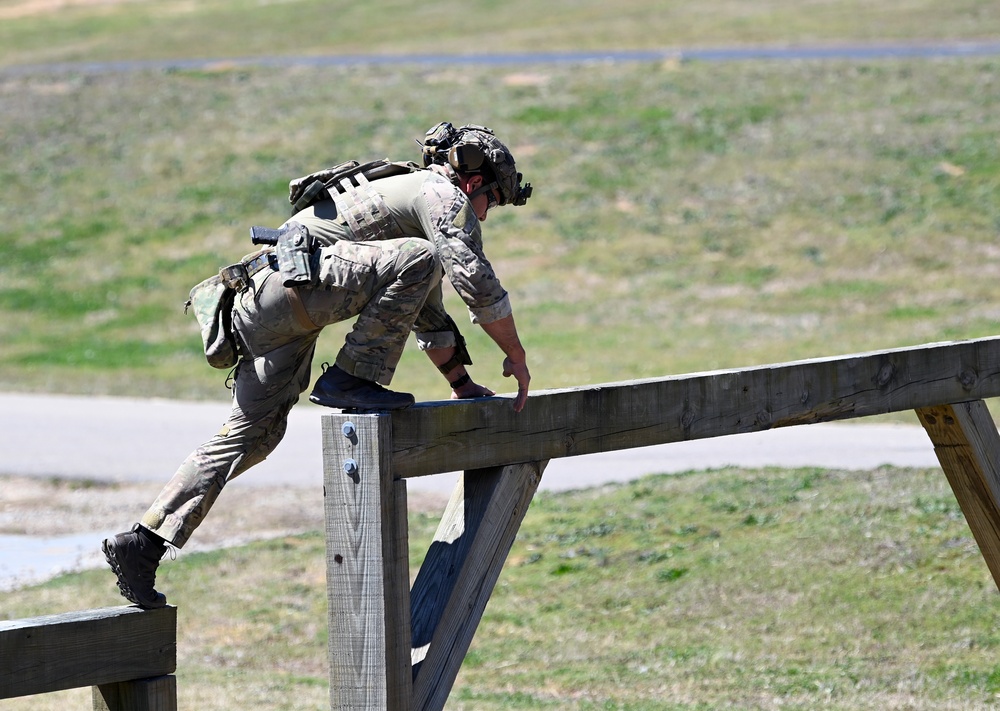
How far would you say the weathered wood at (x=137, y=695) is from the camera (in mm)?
3230

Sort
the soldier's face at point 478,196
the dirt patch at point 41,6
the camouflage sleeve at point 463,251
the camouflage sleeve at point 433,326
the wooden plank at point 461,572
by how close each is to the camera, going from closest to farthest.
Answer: the wooden plank at point 461,572
the camouflage sleeve at point 463,251
the soldier's face at point 478,196
the camouflage sleeve at point 433,326
the dirt patch at point 41,6

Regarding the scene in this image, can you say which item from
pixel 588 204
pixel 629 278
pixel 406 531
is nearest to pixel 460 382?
pixel 406 531

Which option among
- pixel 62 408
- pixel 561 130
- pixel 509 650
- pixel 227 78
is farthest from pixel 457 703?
pixel 227 78

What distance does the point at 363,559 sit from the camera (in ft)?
10.2

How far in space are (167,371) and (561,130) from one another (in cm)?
1104

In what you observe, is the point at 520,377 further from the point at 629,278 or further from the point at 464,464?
the point at 629,278

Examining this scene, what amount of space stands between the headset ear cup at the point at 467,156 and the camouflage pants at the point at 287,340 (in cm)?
30

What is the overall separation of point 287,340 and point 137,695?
1000 millimetres

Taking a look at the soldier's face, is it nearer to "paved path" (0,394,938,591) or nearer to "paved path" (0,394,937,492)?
"paved path" (0,394,938,591)

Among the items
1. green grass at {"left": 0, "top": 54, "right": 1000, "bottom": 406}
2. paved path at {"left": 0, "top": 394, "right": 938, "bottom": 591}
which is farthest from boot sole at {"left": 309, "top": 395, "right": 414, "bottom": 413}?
green grass at {"left": 0, "top": 54, "right": 1000, "bottom": 406}

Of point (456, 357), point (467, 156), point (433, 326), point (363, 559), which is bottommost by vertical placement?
point (363, 559)

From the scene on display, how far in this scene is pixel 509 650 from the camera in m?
6.54

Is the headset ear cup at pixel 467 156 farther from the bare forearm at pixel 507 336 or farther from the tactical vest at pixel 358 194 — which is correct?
the bare forearm at pixel 507 336

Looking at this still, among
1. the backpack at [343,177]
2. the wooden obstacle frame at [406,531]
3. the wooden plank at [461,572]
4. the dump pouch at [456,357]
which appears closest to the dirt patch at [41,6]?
the dump pouch at [456,357]
